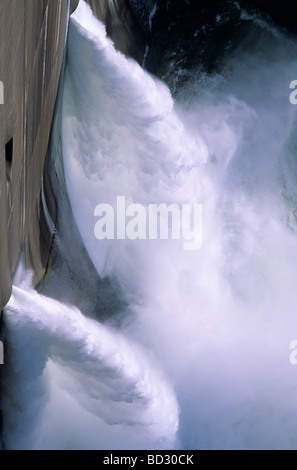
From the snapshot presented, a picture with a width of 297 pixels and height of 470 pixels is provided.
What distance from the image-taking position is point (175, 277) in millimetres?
8102

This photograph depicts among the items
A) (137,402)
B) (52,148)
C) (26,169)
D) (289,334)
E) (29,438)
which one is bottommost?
(29,438)

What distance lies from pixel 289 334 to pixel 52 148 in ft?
11.8

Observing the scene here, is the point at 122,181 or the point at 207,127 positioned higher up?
the point at 207,127

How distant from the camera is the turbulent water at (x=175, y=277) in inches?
265

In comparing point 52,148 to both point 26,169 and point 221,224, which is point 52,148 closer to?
point 26,169

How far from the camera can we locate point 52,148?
675 centimetres

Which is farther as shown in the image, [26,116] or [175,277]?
[175,277]

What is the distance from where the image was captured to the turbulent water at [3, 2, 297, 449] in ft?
22.1

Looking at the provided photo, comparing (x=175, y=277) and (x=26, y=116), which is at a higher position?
(x=26, y=116)

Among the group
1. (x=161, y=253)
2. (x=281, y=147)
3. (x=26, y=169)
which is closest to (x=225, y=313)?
(x=161, y=253)

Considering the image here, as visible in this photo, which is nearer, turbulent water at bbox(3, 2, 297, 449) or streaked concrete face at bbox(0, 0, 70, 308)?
streaked concrete face at bbox(0, 0, 70, 308)

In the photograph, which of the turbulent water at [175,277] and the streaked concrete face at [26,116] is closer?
→ the streaked concrete face at [26,116]

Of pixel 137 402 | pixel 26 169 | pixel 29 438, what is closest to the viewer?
pixel 26 169

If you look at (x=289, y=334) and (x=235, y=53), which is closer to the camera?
(x=289, y=334)
